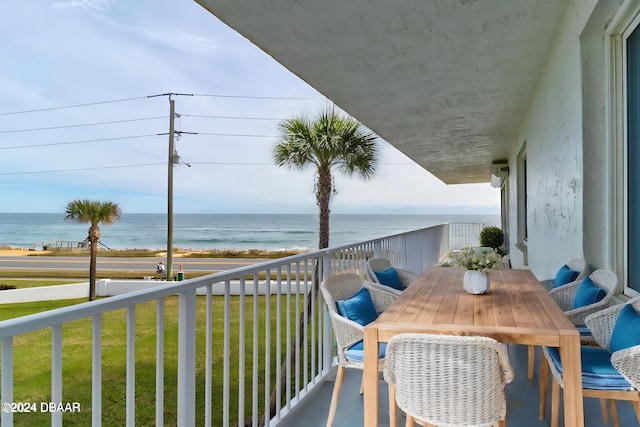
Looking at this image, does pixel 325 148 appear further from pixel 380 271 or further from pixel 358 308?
pixel 358 308

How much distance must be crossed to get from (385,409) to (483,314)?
921 mm

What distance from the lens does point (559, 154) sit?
3186 millimetres

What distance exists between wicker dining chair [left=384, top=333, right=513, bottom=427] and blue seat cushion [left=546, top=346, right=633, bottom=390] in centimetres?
49

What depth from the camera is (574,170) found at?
270 centimetres

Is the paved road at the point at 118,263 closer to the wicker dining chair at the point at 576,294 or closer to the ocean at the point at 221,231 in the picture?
the ocean at the point at 221,231

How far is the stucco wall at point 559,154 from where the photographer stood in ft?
8.46

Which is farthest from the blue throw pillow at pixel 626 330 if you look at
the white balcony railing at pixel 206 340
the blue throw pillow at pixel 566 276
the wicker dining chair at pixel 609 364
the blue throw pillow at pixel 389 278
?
the blue throw pillow at pixel 389 278

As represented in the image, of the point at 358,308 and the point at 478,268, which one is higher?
the point at 478,268

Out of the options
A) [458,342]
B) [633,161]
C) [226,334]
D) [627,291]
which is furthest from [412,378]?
[633,161]

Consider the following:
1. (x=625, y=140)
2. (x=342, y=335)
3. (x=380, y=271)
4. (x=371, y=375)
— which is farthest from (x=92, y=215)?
(x=625, y=140)

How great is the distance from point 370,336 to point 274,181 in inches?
1565

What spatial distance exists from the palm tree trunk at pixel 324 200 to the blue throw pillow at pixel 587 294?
523 centimetres

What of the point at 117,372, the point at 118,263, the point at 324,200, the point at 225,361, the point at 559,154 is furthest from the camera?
the point at 118,263

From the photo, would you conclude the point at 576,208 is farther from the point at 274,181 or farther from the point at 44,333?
the point at 274,181
